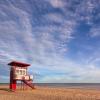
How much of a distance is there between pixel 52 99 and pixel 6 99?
5.02 m

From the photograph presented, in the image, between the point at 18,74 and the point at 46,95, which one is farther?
the point at 18,74

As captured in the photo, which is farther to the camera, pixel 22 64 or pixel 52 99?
pixel 22 64

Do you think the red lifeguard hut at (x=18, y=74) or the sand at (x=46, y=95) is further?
the red lifeguard hut at (x=18, y=74)

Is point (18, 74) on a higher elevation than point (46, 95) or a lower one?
higher

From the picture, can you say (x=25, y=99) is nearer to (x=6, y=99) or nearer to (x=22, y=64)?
(x=6, y=99)

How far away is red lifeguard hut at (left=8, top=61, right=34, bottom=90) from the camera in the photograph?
43.5m

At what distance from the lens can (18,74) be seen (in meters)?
43.9

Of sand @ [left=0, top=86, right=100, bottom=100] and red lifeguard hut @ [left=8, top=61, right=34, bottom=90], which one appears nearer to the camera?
sand @ [left=0, top=86, right=100, bottom=100]

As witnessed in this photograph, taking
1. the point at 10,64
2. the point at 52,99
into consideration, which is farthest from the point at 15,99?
the point at 10,64

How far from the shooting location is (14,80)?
44.0 metres

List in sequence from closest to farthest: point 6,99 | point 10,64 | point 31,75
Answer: point 6,99
point 10,64
point 31,75

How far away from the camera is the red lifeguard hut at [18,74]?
1713 inches

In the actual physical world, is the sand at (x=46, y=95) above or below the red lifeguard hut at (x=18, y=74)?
below

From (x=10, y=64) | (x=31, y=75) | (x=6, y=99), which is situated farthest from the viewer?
(x=31, y=75)
